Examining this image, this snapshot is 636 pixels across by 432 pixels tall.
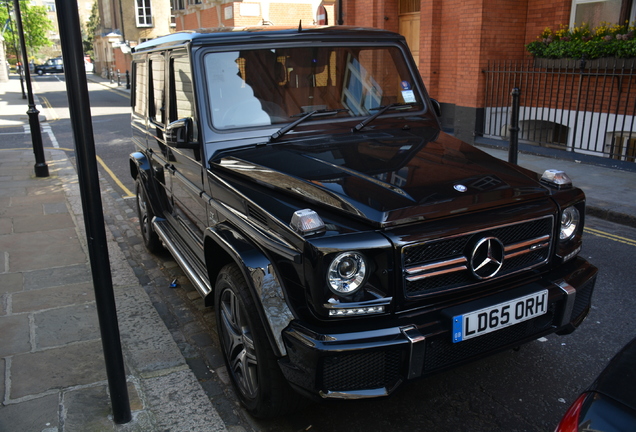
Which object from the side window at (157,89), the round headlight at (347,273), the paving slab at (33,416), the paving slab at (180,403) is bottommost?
the paving slab at (180,403)

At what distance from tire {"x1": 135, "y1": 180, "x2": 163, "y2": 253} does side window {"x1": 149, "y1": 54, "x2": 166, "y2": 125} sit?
Result: 0.90 meters

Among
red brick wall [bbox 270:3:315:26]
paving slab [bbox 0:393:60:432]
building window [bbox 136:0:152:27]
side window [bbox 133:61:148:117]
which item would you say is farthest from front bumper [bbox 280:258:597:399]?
building window [bbox 136:0:152:27]

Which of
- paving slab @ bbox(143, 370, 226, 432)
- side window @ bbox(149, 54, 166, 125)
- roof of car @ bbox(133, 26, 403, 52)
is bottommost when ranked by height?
paving slab @ bbox(143, 370, 226, 432)

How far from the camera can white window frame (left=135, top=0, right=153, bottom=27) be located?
47.4m

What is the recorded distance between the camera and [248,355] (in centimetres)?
285

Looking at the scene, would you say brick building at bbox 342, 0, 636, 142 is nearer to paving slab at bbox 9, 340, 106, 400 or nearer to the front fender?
the front fender

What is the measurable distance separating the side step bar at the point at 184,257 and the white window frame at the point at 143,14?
157 ft

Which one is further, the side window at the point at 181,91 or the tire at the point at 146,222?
the tire at the point at 146,222

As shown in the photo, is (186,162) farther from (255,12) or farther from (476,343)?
(255,12)

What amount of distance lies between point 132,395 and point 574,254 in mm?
2659

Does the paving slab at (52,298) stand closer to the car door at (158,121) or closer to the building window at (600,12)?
the car door at (158,121)

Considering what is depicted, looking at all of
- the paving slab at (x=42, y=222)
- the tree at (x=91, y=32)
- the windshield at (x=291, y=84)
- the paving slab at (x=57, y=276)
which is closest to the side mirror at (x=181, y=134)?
the windshield at (x=291, y=84)

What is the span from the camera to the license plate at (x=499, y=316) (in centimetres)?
251

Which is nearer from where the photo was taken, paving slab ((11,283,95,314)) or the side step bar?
the side step bar
